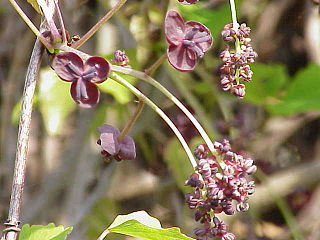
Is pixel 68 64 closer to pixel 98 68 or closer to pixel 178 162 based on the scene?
pixel 98 68

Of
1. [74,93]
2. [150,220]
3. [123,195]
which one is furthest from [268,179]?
[74,93]

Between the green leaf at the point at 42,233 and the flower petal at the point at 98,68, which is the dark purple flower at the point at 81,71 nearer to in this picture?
the flower petal at the point at 98,68

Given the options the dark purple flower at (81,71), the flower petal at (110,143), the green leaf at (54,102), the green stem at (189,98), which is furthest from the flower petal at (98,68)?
the green stem at (189,98)

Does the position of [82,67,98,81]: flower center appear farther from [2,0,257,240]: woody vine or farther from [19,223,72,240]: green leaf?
[19,223,72,240]: green leaf

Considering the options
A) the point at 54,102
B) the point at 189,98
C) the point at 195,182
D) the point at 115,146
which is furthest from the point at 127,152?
the point at 189,98

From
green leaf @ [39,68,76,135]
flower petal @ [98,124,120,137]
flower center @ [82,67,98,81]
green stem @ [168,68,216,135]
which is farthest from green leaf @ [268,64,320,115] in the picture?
flower center @ [82,67,98,81]
